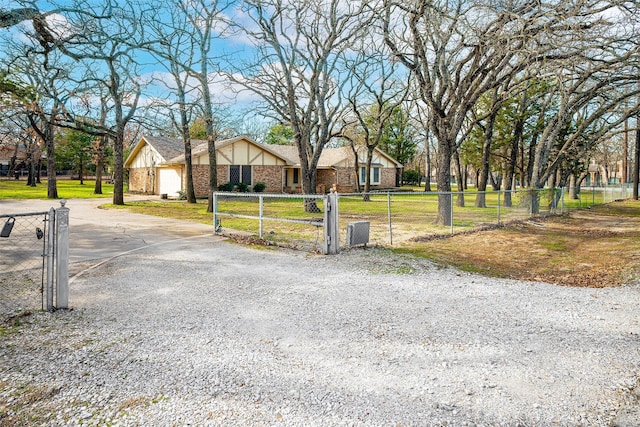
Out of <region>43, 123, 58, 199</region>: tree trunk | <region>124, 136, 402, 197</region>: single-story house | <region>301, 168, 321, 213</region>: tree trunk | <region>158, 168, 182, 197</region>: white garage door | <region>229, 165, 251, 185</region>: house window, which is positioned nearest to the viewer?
<region>301, 168, 321, 213</region>: tree trunk

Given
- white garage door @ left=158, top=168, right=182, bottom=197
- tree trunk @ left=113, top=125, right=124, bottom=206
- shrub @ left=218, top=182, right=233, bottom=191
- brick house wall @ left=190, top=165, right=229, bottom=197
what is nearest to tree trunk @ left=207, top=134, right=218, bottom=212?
tree trunk @ left=113, top=125, right=124, bottom=206

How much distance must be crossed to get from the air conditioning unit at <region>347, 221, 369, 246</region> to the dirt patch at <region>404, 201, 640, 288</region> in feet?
3.91

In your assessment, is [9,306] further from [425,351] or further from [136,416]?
[425,351]

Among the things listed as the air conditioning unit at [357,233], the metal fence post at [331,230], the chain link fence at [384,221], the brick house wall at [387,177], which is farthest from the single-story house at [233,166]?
the metal fence post at [331,230]

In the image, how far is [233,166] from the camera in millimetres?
31812

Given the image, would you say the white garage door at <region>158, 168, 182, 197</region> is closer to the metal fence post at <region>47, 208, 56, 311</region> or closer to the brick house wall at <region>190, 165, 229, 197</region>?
the brick house wall at <region>190, 165, 229, 197</region>

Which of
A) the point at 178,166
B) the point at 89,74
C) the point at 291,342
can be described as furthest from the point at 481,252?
the point at 178,166

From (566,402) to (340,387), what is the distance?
5.27ft

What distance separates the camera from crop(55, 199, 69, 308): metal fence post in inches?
194

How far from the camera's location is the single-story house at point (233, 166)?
1201 inches

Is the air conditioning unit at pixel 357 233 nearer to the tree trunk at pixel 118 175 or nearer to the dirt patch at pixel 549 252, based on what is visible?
the dirt patch at pixel 549 252

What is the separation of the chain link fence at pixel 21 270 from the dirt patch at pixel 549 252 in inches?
277

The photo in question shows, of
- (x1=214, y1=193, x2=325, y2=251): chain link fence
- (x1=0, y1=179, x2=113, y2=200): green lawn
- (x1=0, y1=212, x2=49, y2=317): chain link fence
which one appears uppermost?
(x1=0, y1=179, x2=113, y2=200): green lawn

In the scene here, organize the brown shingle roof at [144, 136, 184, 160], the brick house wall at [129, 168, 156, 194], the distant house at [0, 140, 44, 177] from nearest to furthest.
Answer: the brown shingle roof at [144, 136, 184, 160], the brick house wall at [129, 168, 156, 194], the distant house at [0, 140, 44, 177]
